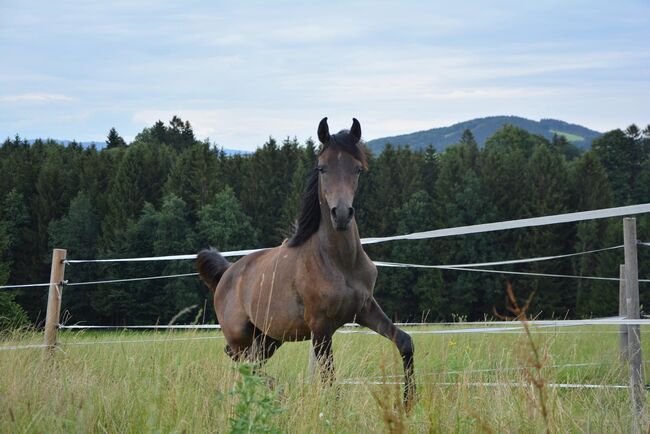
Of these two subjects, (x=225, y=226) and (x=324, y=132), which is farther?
(x=225, y=226)

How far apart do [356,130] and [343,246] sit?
2.84 feet

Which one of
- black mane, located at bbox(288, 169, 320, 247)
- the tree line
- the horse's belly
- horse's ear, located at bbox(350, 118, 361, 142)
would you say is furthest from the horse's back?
the tree line

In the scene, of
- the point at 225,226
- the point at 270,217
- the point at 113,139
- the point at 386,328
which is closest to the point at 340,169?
the point at 386,328

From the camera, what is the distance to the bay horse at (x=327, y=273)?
5273mm

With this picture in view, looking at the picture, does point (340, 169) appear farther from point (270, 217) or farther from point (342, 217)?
point (270, 217)

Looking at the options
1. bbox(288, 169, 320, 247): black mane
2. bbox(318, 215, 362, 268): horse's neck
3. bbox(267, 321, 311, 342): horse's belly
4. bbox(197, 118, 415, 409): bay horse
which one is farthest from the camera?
bbox(288, 169, 320, 247): black mane

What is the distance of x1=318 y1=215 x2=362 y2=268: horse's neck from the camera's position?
5.41 m

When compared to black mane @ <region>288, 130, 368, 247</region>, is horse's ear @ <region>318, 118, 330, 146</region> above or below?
above

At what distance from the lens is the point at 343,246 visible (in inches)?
213

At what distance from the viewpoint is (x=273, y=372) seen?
6.82m

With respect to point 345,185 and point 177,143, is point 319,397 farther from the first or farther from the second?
point 177,143

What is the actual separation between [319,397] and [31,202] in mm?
51153

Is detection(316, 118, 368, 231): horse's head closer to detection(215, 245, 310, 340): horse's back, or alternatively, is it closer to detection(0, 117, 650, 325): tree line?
detection(215, 245, 310, 340): horse's back

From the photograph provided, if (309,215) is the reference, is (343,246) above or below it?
below
